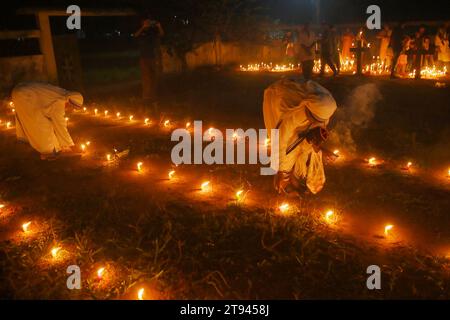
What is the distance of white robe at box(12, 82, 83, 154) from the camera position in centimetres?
762

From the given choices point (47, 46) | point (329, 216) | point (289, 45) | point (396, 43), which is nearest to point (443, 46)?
point (396, 43)

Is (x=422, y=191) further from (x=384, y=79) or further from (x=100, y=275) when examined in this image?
(x=384, y=79)

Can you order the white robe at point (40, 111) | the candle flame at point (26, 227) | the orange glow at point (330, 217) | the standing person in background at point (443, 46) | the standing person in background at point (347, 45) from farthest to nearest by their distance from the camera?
the standing person in background at point (347, 45) < the standing person in background at point (443, 46) < the white robe at point (40, 111) < the orange glow at point (330, 217) < the candle flame at point (26, 227)

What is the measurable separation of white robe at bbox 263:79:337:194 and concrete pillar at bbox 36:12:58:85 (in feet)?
38.9

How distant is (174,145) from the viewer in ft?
29.6

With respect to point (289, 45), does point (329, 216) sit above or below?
below

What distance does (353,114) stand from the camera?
1072 cm

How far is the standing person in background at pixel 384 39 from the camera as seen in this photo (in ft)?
55.1

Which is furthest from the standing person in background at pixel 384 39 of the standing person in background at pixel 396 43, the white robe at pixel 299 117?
the white robe at pixel 299 117

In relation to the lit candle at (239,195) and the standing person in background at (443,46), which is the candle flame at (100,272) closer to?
the lit candle at (239,195)

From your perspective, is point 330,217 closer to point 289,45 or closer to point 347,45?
point 289,45

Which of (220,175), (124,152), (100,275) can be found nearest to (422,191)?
(220,175)

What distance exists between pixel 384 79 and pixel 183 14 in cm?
882

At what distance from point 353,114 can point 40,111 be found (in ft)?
23.8
